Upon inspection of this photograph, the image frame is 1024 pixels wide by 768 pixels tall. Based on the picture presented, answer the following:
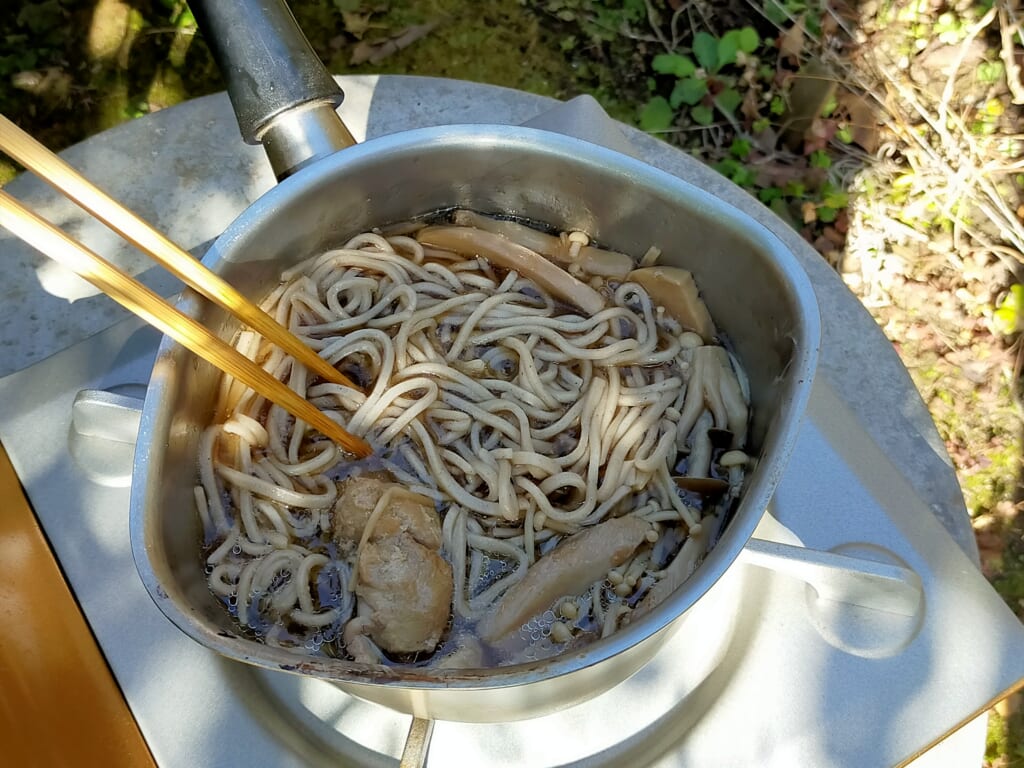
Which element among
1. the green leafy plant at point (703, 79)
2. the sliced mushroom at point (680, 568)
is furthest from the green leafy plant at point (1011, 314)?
the sliced mushroom at point (680, 568)

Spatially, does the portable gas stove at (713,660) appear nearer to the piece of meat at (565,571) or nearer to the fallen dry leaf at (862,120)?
the piece of meat at (565,571)

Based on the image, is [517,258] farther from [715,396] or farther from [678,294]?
[715,396]

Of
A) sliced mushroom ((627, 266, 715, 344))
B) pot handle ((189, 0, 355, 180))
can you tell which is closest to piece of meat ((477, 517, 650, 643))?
sliced mushroom ((627, 266, 715, 344))

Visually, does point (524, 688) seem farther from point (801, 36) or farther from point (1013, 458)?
point (801, 36)

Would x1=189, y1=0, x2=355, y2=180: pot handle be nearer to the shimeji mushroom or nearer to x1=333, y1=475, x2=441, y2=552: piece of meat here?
x1=333, y1=475, x2=441, y2=552: piece of meat

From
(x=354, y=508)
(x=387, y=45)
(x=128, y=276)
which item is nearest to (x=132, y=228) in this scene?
(x=128, y=276)

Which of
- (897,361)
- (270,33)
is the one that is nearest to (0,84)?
(270,33)
